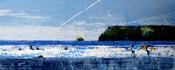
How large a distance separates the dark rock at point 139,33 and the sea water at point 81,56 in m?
0.07

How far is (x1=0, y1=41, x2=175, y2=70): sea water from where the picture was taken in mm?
4766

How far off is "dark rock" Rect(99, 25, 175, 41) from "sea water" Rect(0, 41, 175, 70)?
0.07 meters

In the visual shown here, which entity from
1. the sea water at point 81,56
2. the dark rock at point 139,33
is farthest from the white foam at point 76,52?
the dark rock at point 139,33

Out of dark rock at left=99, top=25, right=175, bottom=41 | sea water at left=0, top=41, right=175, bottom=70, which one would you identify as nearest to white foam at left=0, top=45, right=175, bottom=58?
sea water at left=0, top=41, right=175, bottom=70

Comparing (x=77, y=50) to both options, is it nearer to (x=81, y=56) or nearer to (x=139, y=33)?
(x=81, y=56)

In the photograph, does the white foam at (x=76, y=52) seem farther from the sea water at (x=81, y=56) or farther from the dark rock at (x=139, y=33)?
the dark rock at (x=139, y=33)

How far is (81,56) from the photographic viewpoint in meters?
4.83

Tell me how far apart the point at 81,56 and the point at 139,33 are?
64 centimetres

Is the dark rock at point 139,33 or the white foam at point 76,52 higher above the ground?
the dark rock at point 139,33

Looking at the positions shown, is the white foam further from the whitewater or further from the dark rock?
the dark rock

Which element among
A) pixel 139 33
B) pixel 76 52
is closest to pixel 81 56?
pixel 76 52

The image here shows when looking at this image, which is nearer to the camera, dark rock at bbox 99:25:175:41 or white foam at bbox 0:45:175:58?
white foam at bbox 0:45:175:58

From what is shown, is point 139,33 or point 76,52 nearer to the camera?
point 76,52

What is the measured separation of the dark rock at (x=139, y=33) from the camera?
194 inches
